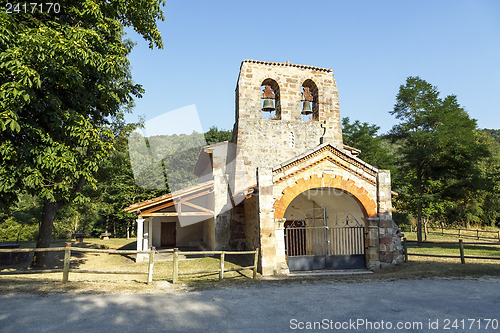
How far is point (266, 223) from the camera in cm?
988

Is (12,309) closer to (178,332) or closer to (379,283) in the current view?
(178,332)

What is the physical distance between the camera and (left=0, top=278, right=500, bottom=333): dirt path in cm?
494

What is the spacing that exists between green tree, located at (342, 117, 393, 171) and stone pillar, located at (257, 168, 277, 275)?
65.6ft

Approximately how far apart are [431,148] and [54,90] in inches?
815

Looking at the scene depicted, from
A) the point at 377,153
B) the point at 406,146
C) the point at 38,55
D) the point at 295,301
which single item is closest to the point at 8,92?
the point at 38,55

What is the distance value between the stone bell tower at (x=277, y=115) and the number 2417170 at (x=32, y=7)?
24.8 ft

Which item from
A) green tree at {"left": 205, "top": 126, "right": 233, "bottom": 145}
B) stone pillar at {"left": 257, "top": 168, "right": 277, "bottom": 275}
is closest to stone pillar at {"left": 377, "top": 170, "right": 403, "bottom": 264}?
stone pillar at {"left": 257, "top": 168, "right": 277, "bottom": 275}

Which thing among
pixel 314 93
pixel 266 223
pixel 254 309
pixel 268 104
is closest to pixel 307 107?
pixel 314 93

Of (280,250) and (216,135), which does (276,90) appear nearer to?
(280,250)

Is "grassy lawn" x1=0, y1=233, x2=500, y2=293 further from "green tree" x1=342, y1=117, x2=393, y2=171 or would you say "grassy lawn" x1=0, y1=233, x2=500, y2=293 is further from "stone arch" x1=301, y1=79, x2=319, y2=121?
"green tree" x1=342, y1=117, x2=393, y2=171

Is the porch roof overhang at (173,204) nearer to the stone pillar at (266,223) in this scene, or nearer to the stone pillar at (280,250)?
the stone pillar at (266,223)

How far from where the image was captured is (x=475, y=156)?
1875 cm

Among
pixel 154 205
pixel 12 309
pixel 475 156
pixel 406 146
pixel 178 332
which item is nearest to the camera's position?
pixel 178 332

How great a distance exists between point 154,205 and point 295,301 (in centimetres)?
930
